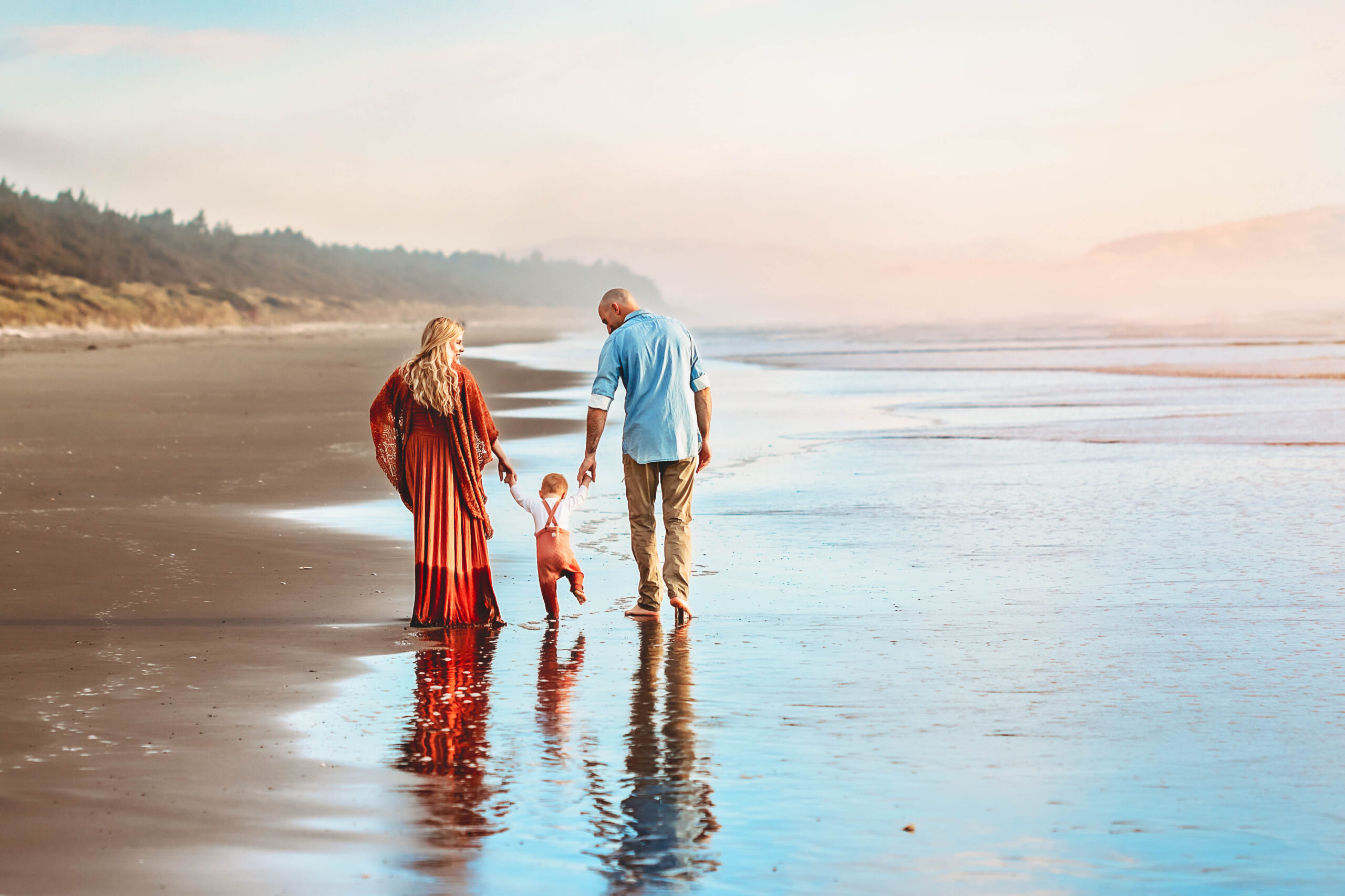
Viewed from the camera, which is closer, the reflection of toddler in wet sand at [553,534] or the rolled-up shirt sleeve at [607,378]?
the reflection of toddler in wet sand at [553,534]

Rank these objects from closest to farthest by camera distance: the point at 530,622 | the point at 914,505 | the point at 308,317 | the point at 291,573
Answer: the point at 530,622 → the point at 291,573 → the point at 914,505 → the point at 308,317

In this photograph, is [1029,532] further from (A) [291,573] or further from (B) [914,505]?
(A) [291,573]

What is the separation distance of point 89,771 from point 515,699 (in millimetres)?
1509

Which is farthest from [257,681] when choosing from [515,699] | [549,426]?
[549,426]

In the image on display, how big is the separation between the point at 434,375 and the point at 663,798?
3208mm

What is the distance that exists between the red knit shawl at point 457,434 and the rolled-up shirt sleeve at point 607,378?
1.79ft

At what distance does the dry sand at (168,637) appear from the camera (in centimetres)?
372

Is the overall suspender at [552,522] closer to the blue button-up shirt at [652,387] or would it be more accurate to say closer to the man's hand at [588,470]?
the man's hand at [588,470]

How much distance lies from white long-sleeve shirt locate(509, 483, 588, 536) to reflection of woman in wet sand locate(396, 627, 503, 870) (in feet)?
2.62

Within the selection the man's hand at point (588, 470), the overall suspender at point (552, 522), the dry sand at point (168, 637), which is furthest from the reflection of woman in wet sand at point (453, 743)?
the man's hand at point (588, 470)

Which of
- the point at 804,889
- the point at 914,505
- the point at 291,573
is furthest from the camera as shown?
the point at 914,505

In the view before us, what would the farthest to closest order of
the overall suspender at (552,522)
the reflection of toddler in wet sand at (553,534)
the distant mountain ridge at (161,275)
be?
the distant mountain ridge at (161,275) → the overall suspender at (552,522) → the reflection of toddler in wet sand at (553,534)

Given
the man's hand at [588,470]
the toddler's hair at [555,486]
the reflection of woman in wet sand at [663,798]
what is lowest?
the reflection of woman in wet sand at [663,798]

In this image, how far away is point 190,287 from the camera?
4245 inches
